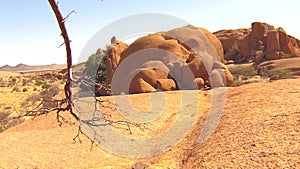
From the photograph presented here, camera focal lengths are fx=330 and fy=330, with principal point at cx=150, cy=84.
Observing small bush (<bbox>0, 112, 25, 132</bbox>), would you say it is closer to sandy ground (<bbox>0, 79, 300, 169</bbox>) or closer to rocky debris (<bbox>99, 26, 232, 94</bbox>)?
rocky debris (<bbox>99, 26, 232, 94</bbox>)

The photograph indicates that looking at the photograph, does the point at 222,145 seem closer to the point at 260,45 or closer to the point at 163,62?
the point at 163,62

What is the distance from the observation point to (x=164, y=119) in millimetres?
13664

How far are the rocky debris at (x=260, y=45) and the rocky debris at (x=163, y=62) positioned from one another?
35.4ft

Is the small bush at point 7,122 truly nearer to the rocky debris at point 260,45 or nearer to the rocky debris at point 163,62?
the rocky debris at point 163,62

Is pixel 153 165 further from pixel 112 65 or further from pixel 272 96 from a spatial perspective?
pixel 112 65

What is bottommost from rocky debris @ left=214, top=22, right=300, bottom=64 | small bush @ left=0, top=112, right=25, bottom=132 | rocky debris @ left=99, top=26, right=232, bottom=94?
small bush @ left=0, top=112, right=25, bottom=132

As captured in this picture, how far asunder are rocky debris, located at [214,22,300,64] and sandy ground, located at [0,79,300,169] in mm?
32238

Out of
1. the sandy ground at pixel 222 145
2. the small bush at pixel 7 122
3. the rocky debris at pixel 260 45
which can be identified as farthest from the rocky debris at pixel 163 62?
the rocky debris at pixel 260 45

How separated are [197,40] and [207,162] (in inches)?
1091

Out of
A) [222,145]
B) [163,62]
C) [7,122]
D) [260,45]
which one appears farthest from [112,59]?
[260,45]

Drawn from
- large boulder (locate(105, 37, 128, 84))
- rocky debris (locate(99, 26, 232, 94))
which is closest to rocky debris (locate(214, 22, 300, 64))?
rocky debris (locate(99, 26, 232, 94))

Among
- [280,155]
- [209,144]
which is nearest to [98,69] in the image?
[209,144]

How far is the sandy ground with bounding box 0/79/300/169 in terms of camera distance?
746 centimetres

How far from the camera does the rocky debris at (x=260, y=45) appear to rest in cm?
4334
